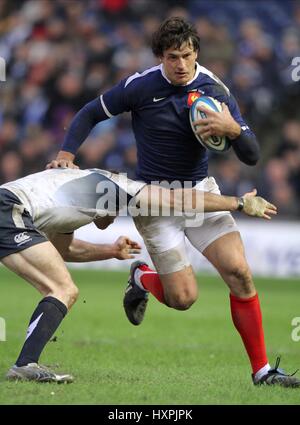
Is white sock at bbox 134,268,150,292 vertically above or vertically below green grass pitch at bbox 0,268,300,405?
above

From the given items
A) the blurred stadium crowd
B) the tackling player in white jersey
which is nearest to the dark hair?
the tackling player in white jersey

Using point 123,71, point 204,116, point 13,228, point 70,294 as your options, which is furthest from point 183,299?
point 123,71

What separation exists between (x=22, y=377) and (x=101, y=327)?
4.40 m

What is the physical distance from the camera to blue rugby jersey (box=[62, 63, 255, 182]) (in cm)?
719

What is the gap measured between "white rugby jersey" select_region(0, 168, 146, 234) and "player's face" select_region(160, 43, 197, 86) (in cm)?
93

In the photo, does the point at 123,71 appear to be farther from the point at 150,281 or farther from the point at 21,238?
the point at 21,238

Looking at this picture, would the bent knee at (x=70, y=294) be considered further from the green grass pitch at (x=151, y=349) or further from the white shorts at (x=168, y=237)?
the white shorts at (x=168, y=237)

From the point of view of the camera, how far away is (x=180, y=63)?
23.1 ft

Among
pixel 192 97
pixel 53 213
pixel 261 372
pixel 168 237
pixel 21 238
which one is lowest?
pixel 261 372

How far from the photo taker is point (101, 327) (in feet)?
35.0

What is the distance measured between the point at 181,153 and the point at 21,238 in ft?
5.05

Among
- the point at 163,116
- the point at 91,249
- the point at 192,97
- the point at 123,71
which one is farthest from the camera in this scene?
the point at 123,71

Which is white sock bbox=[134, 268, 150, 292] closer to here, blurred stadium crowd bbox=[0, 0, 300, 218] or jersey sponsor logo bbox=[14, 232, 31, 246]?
jersey sponsor logo bbox=[14, 232, 31, 246]

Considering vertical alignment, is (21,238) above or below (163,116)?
below
